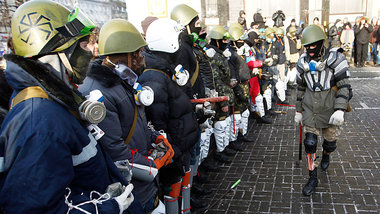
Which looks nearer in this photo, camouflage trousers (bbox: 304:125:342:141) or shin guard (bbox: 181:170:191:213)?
shin guard (bbox: 181:170:191:213)

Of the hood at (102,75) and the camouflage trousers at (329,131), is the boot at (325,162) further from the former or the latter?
the hood at (102,75)

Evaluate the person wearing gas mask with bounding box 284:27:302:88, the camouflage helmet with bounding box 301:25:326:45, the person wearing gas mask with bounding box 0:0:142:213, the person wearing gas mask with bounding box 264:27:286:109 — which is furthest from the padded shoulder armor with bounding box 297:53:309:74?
the person wearing gas mask with bounding box 284:27:302:88

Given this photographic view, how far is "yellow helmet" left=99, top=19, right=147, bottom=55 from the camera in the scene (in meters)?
2.54

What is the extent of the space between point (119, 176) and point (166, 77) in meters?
1.47

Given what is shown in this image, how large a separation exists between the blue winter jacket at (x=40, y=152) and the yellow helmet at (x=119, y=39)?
102 centimetres

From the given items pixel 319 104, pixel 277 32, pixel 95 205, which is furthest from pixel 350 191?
pixel 277 32

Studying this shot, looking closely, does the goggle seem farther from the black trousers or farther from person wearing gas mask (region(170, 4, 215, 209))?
the black trousers

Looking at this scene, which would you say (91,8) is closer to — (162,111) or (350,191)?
(162,111)

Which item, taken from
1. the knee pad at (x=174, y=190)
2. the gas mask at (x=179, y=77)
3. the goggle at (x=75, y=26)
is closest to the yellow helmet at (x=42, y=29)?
the goggle at (x=75, y=26)

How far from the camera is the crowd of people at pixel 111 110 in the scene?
1399 mm

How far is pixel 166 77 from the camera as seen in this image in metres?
3.18

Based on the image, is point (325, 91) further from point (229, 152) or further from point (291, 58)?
point (291, 58)

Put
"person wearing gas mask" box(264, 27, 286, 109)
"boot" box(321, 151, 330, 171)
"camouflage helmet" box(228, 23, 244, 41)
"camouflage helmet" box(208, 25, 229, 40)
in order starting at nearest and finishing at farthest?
"boot" box(321, 151, 330, 171) < "camouflage helmet" box(208, 25, 229, 40) < "camouflage helmet" box(228, 23, 244, 41) < "person wearing gas mask" box(264, 27, 286, 109)

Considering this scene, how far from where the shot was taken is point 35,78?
1519 mm
